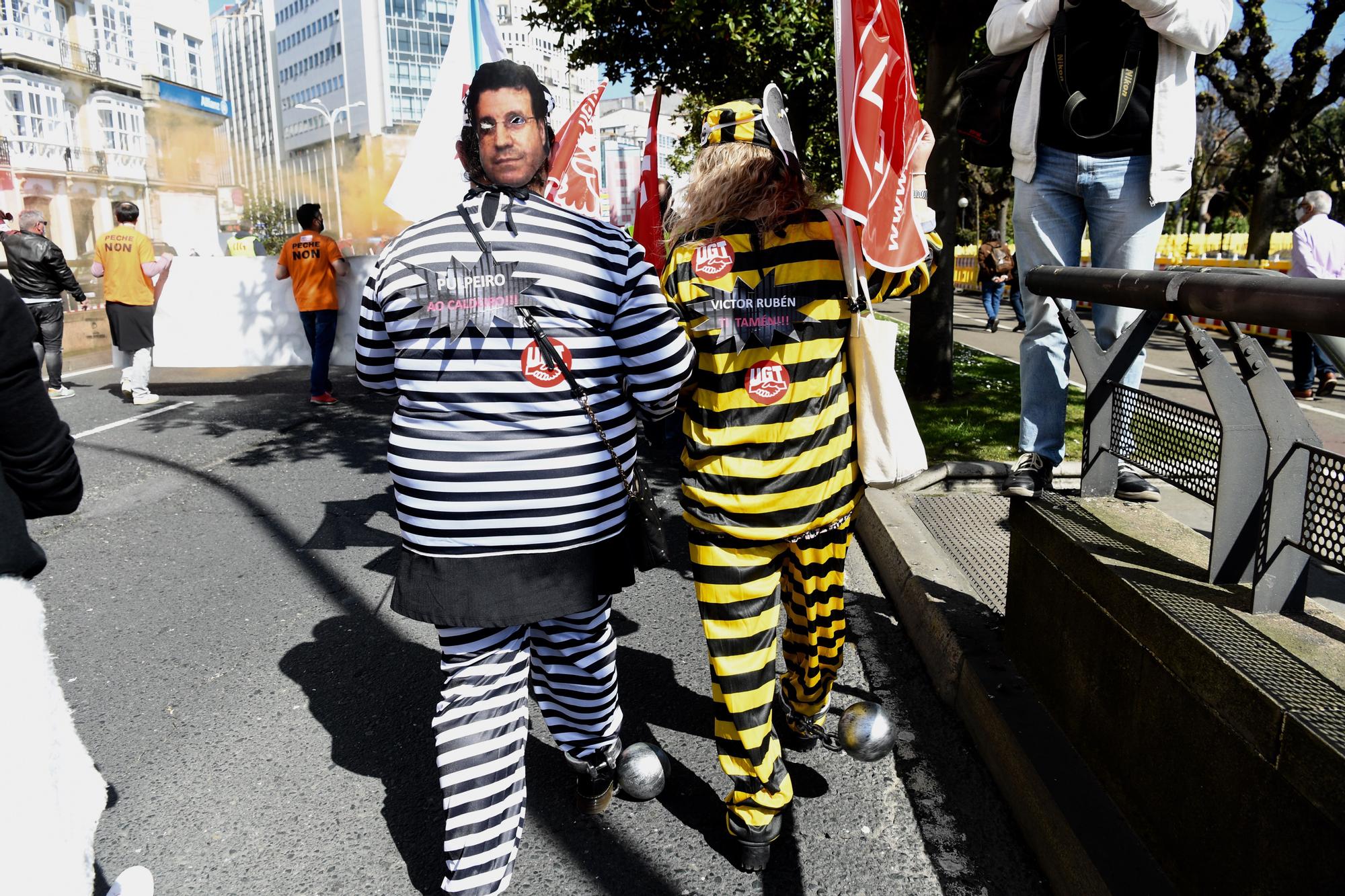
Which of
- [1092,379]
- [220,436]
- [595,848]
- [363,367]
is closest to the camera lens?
[363,367]

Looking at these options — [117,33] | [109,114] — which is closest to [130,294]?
[109,114]

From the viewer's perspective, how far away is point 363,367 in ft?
8.04

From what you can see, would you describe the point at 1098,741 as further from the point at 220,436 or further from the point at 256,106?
the point at 256,106

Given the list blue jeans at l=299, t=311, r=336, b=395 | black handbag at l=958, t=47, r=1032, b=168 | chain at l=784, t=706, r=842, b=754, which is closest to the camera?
chain at l=784, t=706, r=842, b=754

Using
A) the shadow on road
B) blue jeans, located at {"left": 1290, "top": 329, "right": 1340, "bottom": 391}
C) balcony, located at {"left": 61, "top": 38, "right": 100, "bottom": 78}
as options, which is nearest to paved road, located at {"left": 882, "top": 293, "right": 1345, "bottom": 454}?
blue jeans, located at {"left": 1290, "top": 329, "right": 1340, "bottom": 391}

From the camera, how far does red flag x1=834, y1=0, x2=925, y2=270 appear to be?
2.46 m

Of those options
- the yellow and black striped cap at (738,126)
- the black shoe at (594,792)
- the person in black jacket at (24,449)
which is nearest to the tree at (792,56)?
the yellow and black striped cap at (738,126)

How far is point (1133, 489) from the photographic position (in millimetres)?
3143

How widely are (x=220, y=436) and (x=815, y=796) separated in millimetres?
6853

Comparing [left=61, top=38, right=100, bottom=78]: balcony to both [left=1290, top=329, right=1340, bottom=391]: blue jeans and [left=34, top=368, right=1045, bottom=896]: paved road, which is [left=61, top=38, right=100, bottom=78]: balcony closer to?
[left=34, top=368, right=1045, bottom=896]: paved road

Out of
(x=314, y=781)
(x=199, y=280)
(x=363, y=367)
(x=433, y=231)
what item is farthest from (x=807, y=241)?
(x=199, y=280)

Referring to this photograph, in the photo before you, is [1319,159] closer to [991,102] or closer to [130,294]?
[130,294]

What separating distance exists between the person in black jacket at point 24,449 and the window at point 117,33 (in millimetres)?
65545

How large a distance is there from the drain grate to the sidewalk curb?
0.11m
